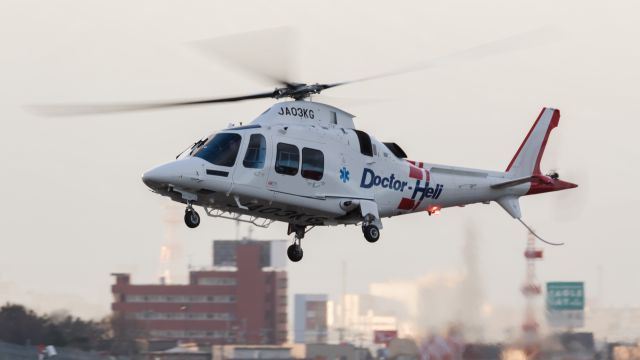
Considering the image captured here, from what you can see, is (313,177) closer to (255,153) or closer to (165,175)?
(255,153)

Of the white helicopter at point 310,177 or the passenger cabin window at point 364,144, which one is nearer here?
the white helicopter at point 310,177

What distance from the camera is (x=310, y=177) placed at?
35312 mm

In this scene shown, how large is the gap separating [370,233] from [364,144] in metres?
2.44

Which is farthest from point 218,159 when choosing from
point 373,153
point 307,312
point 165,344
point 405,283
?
point 307,312

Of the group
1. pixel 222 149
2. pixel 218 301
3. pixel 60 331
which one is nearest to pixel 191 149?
pixel 222 149

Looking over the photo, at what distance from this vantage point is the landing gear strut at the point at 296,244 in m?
37.1

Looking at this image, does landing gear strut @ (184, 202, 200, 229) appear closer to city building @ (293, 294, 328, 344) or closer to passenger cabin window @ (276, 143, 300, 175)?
passenger cabin window @ (276, 143, 300, 175)

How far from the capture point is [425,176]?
38688mm

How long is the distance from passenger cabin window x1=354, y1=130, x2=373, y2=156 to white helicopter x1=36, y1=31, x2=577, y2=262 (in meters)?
0.03

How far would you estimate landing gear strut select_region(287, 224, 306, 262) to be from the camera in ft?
122

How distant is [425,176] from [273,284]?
103527 mm

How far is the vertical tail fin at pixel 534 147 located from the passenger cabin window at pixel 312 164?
807 cm

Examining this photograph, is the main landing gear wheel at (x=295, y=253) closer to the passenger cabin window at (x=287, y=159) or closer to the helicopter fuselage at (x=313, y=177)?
the helicopter fuselage at (x=313, y=177)

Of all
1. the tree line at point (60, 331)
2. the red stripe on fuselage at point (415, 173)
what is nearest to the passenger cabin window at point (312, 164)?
the red stripe on fuselage at point (415, 173)
